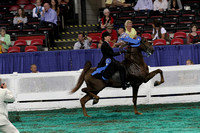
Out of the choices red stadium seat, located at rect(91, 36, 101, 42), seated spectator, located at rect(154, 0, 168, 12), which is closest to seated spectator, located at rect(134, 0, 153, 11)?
seated spectator, located at rect(154, 0, 168, 12)

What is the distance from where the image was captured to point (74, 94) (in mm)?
13461

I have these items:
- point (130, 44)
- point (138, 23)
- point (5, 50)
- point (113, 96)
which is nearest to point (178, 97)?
point (113, 96)

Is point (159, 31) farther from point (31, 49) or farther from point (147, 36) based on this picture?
point (31, 49)

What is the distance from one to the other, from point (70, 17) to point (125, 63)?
11635 millimetres

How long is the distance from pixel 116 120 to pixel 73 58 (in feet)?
16.6

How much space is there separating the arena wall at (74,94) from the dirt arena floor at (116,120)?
459 millimetres

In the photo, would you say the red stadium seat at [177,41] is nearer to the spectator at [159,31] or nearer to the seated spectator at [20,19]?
the spectator at [159,31]

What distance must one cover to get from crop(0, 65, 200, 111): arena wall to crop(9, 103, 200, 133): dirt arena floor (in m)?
0.46

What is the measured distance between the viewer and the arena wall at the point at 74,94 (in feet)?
43.6

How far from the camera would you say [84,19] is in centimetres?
2333

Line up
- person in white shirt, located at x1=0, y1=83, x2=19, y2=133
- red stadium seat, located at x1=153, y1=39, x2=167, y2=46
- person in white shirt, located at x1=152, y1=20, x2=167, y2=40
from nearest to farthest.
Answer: person in white shirt, located at x1=0, y1=83, x2=19, y2=133, red stadium seat, located at x1=153, y1=39, x2=167, y2=46, person in white shirt, located at x1=152, y1=20, x2=167, y2=40

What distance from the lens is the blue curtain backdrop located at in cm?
1479

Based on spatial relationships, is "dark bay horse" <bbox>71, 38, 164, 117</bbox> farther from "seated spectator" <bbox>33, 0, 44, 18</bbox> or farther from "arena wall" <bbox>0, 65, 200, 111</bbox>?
"seated spectator" <bbox>33, 0, 44, 18</bbox>

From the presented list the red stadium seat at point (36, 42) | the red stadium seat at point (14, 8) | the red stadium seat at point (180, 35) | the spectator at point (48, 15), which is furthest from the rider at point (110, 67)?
the red stadium seat at point (14, 8)
